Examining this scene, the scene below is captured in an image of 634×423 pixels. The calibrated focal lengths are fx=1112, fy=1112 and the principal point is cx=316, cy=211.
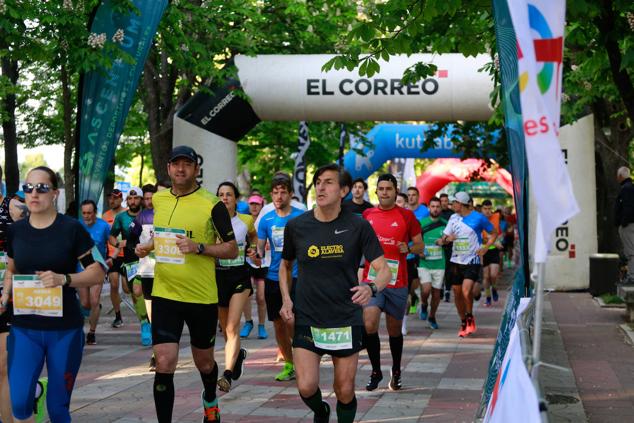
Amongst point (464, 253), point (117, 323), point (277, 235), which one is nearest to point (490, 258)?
point (464, 253)

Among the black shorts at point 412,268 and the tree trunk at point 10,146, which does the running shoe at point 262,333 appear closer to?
the black shorts at point 412,268

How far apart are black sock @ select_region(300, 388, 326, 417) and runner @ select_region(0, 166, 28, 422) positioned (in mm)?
1878

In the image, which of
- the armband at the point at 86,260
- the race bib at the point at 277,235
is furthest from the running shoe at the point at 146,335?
the armband at the point at 86,260

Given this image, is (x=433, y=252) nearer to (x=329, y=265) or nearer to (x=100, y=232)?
(x=100, y=232)

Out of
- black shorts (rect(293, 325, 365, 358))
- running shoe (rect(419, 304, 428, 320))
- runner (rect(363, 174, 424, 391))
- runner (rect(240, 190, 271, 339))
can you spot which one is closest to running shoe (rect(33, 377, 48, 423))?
black shorts (rect(293, 325, 365, 358))

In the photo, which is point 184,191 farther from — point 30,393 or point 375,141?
point 375,141

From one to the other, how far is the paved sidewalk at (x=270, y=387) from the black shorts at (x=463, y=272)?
104cm

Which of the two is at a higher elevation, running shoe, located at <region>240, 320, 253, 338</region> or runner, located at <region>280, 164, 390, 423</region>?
runner, located at <region>280, 164, 390, 423</region>

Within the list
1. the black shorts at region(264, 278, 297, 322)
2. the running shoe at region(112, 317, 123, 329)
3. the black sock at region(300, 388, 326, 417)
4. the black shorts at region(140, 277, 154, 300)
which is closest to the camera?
the black sock at region(300, 388, 326, 417)

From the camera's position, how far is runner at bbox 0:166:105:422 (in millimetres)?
6176

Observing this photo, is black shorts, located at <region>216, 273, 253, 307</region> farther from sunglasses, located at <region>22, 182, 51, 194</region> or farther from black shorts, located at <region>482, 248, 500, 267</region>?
black shorts, located at <region>482, 248, 500, 267</region>

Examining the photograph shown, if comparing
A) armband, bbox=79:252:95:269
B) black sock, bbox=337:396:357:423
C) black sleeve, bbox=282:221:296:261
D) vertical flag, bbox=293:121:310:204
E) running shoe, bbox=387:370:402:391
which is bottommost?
running shoe, bbox=387:370:402:391

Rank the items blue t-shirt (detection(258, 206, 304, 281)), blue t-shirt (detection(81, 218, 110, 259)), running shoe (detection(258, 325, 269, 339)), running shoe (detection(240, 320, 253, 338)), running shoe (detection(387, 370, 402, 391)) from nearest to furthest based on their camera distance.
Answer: running shoe (detection(387, 370, 402, 391)), blue t-shirt (detection(258, 206, 304, 281)), blue t-shirt (detection(81, 218, 110, 259)), running shoe (detection(258, 325, 269, 339)), running shoe (detection(240, 320, 253, 338))

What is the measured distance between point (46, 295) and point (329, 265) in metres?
1.68
